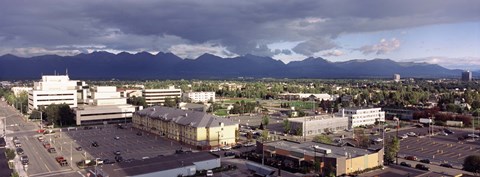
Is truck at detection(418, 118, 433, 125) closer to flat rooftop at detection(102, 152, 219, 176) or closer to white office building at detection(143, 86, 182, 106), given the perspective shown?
flat rooftop at detection(102, 152, 219, 176)

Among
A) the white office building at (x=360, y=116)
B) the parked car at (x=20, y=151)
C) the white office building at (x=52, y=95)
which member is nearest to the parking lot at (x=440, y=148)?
the white office building at (x=360, y=116)

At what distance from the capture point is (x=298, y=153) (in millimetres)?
25328

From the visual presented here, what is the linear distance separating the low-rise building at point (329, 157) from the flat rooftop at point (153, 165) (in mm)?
4543

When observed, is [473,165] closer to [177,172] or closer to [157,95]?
[177,172]

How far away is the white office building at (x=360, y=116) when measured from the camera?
45.0m

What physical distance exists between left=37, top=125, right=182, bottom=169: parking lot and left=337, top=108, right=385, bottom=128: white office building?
822 inches

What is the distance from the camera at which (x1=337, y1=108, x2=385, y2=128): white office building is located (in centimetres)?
4497

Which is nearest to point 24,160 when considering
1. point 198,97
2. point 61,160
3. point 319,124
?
point 61,160

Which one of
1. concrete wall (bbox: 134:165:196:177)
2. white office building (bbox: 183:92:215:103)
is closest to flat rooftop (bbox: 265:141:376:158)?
concrete wall (bbox: 134:165:196:177)

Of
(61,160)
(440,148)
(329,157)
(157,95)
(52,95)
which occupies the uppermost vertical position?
(52,95)

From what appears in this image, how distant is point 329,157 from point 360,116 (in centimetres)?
2374

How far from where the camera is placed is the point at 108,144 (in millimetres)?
34500

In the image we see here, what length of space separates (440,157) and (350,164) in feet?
32.8

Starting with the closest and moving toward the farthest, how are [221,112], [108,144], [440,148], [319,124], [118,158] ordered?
[118,158] < [440,148] < [108,144] < [319,124] < [221,112]
